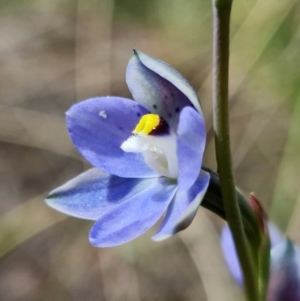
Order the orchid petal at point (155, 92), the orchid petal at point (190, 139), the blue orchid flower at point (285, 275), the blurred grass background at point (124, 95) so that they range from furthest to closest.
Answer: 1. the blurred grass background at point (124, 95)
2. the blue orchid flower at point (285, 275)
3. the orchid petal at point (155, 92)
4. the orchid petal at point (190, 139)

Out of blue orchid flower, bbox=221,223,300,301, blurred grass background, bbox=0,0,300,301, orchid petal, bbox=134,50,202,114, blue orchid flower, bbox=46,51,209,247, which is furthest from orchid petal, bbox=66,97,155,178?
blurred grass background, bbox=0,0,300,301

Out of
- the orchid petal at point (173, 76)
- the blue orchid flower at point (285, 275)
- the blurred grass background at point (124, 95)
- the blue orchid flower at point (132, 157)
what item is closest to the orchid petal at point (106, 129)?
the blue orchid flower at point (132, 157)

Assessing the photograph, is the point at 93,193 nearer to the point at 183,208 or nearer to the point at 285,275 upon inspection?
the point at 183,208

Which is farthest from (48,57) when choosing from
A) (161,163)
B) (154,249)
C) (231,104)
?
(161,163)

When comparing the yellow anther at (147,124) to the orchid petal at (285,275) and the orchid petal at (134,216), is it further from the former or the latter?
the orchid petal at (285,275)

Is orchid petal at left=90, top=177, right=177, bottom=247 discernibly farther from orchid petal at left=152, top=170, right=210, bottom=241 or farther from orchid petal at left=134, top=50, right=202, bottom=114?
orchid petal at left=134, top=50, right=202, bottom=114

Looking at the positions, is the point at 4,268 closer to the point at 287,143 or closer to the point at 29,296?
the point at 29,296
